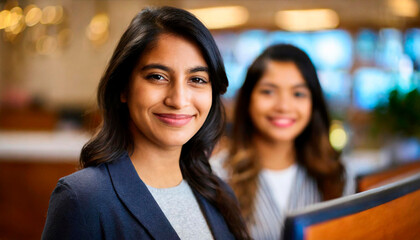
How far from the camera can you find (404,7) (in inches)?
240

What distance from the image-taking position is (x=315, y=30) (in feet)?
23.4

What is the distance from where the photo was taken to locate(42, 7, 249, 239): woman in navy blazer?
97 centimetres

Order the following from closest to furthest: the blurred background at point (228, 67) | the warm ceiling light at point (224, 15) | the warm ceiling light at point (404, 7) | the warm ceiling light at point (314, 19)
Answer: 1. the blurred background at point (228, 67)
2. the warm ceiling light at point (404, 7)
3. the warm ceiling light at point (314, 19)
4. the warm ceiling light at point (224, 15)

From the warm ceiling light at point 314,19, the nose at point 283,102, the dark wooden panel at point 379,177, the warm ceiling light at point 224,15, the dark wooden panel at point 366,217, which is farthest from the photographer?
the warm ceiling light at point 224,15

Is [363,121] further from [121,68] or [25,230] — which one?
[121,68]

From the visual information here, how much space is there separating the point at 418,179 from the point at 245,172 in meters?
1.18

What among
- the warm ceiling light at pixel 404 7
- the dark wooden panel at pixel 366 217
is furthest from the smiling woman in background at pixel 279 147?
the warm ceiling light at pixel 404 7

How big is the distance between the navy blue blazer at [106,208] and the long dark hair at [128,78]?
61mm

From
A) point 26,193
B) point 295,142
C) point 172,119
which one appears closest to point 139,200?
point 172,119

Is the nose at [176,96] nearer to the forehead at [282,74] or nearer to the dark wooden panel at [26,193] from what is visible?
the forehead at [282,74]

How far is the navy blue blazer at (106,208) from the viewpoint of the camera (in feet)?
3.04

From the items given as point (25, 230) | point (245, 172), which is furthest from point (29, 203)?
point (245, 172)

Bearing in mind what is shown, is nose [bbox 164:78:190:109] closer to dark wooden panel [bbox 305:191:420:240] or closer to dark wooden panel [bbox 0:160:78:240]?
dark wooden panel [bbox 305:191:420:240]

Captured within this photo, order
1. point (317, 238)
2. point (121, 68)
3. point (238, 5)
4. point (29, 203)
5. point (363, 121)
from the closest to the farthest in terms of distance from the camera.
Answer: point (317, 238) → point (121, 68) → point (29, 203) → point (363, 121) → point (238, 5)
